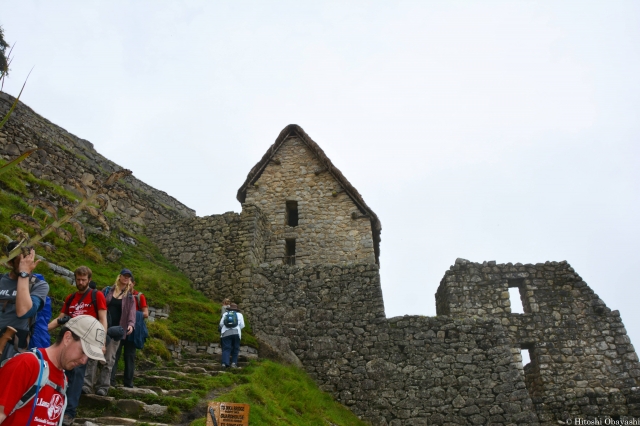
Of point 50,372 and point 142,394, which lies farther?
point 142,394

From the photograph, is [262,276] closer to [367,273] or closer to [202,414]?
[367,273]

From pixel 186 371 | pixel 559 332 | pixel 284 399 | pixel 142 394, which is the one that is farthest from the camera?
pixel 559 332

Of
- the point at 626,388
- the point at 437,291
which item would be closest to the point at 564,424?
the point at 626,388

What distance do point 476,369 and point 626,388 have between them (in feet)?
15.6

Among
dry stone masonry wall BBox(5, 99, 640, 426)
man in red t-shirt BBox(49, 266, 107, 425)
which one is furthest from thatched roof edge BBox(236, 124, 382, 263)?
man in red t-shirt BBox(49, 266, 107, 425)

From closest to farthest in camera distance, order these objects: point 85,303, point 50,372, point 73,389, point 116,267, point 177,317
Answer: point 50,372, point 73,389, point 85,303, point 177,317, point 116,267

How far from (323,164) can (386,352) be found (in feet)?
29.5

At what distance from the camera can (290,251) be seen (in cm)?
1830

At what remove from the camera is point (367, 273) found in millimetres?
14258

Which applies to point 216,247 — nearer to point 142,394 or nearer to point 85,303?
point 142,394

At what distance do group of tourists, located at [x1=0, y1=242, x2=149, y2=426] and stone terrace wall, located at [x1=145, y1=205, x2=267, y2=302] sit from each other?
6.54 meters

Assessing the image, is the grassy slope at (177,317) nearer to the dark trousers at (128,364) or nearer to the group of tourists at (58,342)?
the dark trousers at (128,364)

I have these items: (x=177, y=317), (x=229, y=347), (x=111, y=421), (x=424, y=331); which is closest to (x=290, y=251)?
(x=177, y=317)

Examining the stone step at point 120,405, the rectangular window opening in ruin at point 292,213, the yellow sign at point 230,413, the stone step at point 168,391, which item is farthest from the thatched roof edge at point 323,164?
the stone step at point 120,405
